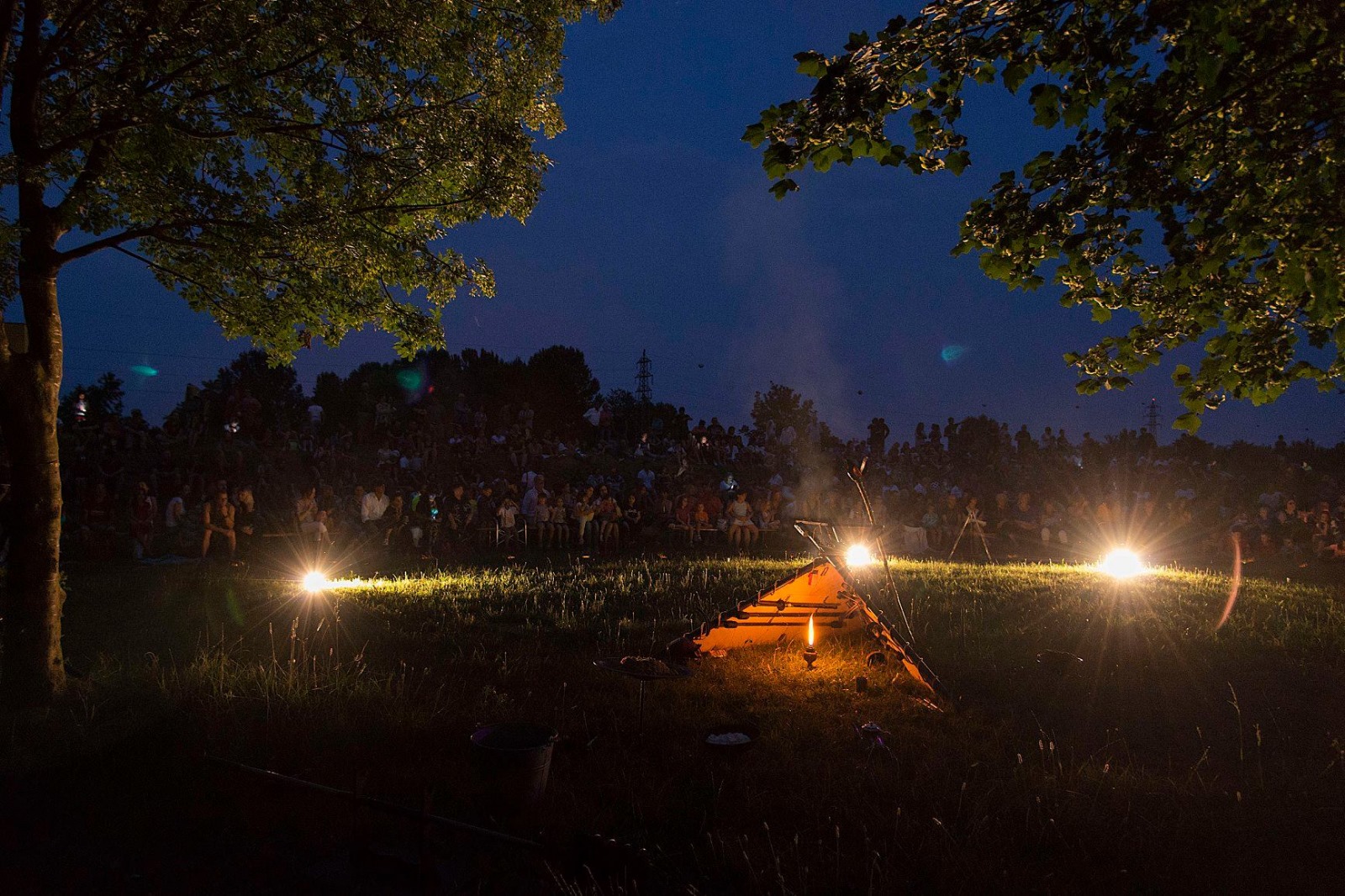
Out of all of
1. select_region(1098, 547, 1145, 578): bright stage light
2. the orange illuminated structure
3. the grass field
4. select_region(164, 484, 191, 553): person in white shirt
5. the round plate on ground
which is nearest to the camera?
the grass field

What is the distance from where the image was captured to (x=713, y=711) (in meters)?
6.38

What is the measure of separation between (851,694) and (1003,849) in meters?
2.81

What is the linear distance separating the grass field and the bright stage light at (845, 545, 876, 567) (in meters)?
2.65

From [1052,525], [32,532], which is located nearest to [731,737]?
[32,532]

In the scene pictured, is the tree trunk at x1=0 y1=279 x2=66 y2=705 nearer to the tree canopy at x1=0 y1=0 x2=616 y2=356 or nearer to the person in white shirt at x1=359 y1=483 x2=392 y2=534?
the tree canopy at x1=0 y1=0 x2=616 y2=356

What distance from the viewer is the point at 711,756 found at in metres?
5.36

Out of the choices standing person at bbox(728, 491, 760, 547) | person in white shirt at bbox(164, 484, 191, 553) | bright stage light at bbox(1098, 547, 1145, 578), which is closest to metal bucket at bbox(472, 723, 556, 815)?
bright stage light at bbox(1098, 547, 1145, 578)

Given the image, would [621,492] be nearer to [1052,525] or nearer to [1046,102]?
[1052,525]

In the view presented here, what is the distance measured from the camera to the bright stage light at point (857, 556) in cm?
1228

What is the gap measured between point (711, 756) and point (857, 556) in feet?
27.6

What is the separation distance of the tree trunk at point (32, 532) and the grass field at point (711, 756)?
44 centimetres

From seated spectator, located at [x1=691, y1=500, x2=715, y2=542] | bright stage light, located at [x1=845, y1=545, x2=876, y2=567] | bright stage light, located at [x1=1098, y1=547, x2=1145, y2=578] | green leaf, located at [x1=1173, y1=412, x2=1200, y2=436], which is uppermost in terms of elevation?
green leaf, located at [x1=1173, y1=412, x2=1200, y2=436]

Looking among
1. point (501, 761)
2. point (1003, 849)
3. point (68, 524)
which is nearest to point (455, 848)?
point (501, 761)

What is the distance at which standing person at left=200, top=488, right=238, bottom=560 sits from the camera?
1584cm
